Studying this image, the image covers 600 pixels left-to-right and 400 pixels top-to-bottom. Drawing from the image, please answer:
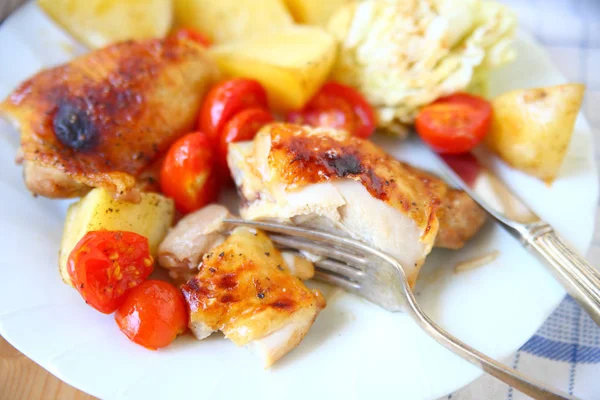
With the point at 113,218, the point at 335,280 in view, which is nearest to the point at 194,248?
the point at 113,218

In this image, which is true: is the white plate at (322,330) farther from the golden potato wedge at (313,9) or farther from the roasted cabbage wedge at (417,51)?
the golden potato wedge at (313,9)

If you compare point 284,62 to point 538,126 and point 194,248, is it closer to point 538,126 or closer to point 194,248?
point 194,248

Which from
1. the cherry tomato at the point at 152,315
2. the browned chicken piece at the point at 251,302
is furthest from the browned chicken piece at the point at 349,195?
the cherry tomato at the point at 152,315

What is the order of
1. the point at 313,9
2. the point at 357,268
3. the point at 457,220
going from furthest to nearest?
the point at 313,9 → the point at 457,220 → the point at 357,268

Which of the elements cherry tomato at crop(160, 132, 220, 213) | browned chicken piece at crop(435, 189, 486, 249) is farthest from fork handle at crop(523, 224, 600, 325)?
cherry tomato at crop(160, 132, 220, 213)

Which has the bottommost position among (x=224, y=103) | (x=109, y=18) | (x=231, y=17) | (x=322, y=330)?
(x=322, y=330)

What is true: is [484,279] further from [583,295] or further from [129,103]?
[129,103]

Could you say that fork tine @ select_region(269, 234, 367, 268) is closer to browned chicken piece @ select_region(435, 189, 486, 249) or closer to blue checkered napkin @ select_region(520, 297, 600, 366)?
browned chicken piece @ select_region(435, 189, 486, 249)
